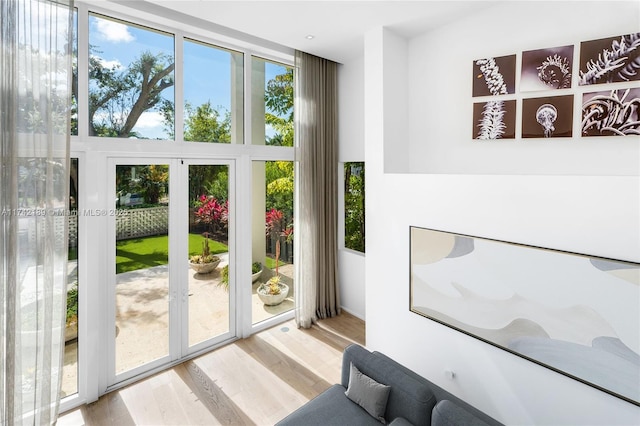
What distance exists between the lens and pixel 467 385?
8.64 feet

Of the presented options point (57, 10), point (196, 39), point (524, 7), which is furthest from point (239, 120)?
point (524, 7)

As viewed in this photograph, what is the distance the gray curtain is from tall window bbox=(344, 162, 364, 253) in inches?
6.7

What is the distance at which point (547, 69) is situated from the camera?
2.61 meters

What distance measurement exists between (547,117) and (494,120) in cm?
39

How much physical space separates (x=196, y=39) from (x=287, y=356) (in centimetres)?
347

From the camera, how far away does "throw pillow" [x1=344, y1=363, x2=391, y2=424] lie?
2326 mm

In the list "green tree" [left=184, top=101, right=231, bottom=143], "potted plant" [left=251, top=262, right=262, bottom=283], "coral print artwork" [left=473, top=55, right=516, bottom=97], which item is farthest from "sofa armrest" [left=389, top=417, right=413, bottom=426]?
"green tree" [left=184, top=101, right=231, bottom=143]

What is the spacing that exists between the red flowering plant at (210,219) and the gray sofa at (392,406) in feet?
6.35

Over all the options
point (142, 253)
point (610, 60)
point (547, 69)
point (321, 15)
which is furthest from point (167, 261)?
point (610, 60)

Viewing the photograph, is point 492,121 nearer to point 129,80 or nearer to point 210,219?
point 210,219

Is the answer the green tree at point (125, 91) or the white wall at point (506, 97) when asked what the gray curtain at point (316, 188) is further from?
the green tree at point (125, 91)

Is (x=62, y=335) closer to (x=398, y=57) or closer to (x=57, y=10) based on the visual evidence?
(x=57, y=10)

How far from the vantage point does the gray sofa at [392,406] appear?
7.11 ft

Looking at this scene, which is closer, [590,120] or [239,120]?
[590,120]
